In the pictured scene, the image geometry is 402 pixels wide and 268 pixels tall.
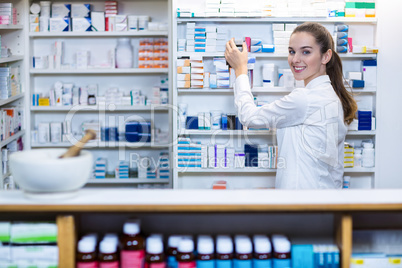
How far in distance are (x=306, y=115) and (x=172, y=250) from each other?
4.33ft

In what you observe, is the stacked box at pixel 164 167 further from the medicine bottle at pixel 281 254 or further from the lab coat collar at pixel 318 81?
the medicine bottle at pixel 281 254

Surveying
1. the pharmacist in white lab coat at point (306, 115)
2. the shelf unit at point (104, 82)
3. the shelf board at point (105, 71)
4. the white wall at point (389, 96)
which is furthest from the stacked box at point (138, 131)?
the pharmacist in white lab coat at point (306, 115)

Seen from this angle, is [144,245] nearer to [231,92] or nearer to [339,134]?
[339,134]

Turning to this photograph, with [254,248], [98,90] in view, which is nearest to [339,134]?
[254,248]

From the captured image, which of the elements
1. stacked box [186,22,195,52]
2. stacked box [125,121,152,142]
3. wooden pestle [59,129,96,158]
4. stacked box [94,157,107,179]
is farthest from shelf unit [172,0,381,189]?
wooden pestle [59,129,96,158]

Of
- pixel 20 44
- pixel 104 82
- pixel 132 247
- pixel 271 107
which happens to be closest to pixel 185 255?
pixel 132 247

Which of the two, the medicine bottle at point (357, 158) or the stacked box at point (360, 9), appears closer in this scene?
the stacked box at point (360, 9)

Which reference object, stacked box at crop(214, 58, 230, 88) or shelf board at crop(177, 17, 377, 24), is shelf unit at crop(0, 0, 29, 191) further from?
stacked box at crop(214, 58, 230, 88)

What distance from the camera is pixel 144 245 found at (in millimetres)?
2004

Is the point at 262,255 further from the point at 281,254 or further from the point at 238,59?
the point at 238,59

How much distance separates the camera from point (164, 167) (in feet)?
18.4

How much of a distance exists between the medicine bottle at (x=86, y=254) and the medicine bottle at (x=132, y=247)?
0.34ft

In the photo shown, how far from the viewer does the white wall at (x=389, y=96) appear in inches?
181

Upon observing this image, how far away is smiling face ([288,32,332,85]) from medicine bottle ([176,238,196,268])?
59.1 inches
